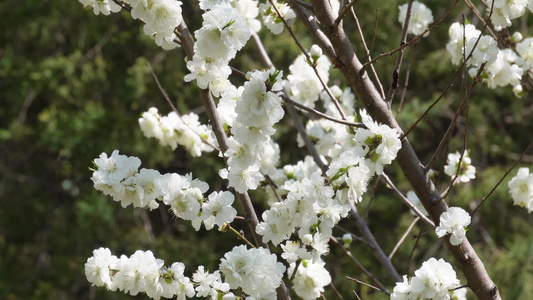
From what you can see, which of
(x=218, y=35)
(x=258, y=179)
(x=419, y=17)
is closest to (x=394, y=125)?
(x=258, y=179)

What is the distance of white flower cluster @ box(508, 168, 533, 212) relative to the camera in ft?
5.70

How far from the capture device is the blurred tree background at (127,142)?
402cm

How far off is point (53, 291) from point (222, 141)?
12.0 feet

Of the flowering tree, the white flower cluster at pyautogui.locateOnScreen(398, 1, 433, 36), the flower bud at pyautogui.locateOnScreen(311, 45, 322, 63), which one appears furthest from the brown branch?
the white flower cluster at pyautogui.locateOnScreen(398, 1, 433, 36)

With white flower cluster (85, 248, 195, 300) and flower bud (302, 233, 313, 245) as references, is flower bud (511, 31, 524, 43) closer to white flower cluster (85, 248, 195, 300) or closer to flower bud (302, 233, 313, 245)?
flower bud (302, 233, 313, 245)

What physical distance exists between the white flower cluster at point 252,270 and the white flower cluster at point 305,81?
821 millimetres

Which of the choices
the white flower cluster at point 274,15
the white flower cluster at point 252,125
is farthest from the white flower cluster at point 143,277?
the white flower cluster at point 274,15

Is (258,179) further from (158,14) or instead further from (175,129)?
(175,129)

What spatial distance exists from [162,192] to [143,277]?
0.17 m

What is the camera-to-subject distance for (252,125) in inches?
47.0

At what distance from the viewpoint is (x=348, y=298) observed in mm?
3818

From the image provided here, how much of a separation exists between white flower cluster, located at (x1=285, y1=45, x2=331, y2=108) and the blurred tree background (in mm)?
1815

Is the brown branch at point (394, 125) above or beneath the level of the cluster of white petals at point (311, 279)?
above

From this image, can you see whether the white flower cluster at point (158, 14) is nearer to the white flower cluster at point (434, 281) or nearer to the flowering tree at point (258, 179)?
the flowering tree at point (258, 179)
